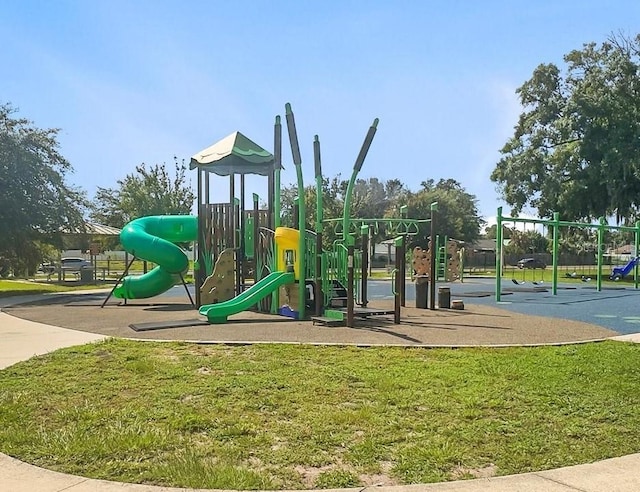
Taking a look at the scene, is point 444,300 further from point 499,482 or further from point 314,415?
point 499,482

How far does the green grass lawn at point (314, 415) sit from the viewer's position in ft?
13.4

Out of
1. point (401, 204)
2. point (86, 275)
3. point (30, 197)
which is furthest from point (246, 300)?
point (401, 204)

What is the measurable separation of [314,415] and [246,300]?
7.03 meters

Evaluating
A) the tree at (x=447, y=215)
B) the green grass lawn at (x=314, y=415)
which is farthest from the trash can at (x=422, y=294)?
the tree at (x=447, y=215)

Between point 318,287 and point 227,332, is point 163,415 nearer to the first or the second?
point 227,332

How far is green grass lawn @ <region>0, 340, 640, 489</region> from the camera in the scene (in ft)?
13.4

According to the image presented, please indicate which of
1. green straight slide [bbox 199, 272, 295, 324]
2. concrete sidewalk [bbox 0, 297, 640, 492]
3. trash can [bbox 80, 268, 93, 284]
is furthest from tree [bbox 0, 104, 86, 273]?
concrete sidewalk [bbox 0, 297, 640, 492]

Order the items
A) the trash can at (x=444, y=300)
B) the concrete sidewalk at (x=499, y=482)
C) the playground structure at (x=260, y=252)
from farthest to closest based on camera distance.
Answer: the trash can at (x=444, y=300) < the playground structure at (x=260, y=252) < the concrete sidewalk at (x=499, y=482)

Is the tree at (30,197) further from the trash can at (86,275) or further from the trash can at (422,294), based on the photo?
the trash can at (422,294)

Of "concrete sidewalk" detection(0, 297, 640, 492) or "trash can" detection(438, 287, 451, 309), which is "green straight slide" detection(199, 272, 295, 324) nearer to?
"trash can" detection(438, 287, 451, 309)

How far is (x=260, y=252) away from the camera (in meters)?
14.2

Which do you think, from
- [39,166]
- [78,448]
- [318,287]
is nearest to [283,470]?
[78,448]

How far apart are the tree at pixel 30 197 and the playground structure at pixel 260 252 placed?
690 cm

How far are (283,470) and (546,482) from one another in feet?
5.36
